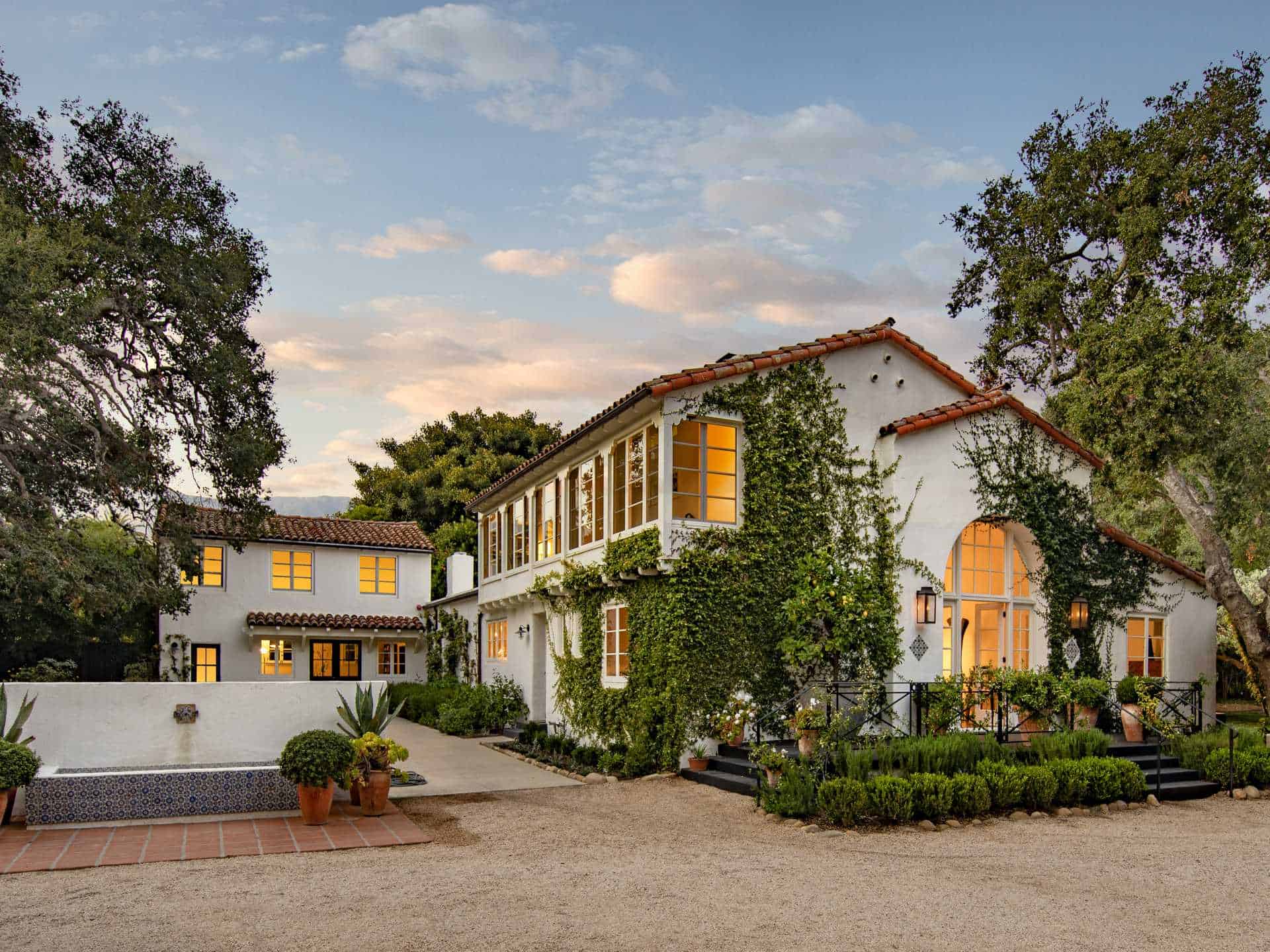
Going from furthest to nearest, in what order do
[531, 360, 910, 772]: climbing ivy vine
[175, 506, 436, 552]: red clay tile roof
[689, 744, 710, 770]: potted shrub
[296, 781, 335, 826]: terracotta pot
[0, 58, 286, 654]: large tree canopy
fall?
1. [175, 506, 436, 552]: red clay tile roof
2. [0, 58, 286, 654]: large tree canopy
3. [531, 360, 910, 772]: climbing ivy vine
4. [689, 744, 710, 770]: potted shrub
5. [296, 781, 335, 826]: terracotta pot

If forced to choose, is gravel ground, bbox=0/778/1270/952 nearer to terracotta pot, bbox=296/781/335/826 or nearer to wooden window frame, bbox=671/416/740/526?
terracotta pot, bbox=296/781/335/826

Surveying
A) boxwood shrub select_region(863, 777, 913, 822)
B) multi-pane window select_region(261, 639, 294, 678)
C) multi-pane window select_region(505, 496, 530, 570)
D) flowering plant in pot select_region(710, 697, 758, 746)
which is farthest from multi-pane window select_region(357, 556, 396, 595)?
boxwood shrub select_region(863, 777, 913, 822)

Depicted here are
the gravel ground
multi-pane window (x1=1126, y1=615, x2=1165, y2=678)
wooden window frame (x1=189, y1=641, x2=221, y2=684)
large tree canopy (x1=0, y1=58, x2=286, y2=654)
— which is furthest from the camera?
wooden window frame (x1=189, y1=641, x2=221, y2=684)

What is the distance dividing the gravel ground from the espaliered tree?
884 centimetres

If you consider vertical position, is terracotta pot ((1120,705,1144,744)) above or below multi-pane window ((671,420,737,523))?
below

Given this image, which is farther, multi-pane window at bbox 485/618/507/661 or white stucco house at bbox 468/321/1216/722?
multi-pane window at bbox 485/618/507/661

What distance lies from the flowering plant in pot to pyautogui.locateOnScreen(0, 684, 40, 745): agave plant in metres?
8.01

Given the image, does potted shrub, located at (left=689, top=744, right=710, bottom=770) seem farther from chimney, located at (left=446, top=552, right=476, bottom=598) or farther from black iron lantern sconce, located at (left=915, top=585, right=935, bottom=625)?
chimney, located at (left=446, top=552, right=476, bottom=598)

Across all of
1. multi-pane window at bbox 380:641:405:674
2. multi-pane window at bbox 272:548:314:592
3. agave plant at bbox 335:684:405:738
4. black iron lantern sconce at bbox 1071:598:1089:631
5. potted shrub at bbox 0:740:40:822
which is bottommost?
multi-pane window at bbox 380:641:405:674

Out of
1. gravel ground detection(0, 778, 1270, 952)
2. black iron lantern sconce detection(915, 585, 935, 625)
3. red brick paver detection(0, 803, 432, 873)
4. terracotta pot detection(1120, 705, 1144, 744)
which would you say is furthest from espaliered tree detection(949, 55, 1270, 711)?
red brick paver detection(0, 803, 432, 873)

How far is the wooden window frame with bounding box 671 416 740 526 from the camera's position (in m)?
13.7

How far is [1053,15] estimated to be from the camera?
49.8 feet

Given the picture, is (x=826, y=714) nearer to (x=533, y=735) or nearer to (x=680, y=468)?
(x=680, y=468)

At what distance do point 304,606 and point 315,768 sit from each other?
62.0 ft
